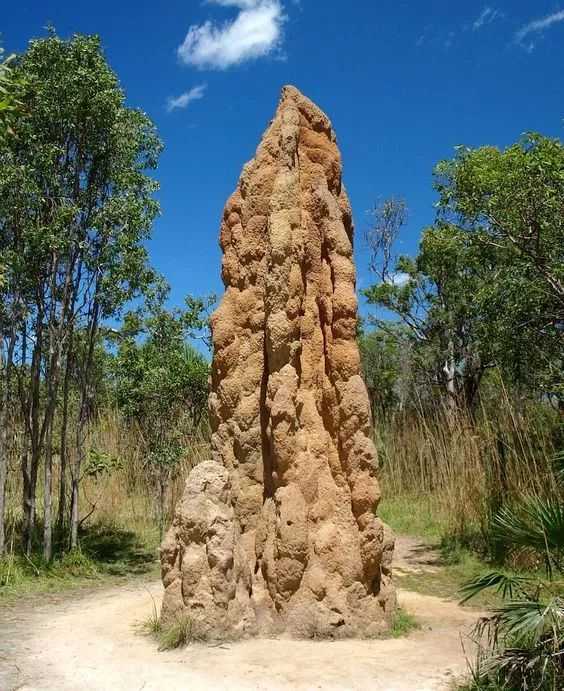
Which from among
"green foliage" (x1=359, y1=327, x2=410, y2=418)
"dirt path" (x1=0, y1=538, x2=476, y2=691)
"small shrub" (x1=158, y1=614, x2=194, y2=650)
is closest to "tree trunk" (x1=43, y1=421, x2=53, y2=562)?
"dirt path" (x1=0, y1=538, x2=476, y2=691)

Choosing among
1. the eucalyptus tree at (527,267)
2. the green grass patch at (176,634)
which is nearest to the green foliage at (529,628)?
the green grass patch at (176,634)

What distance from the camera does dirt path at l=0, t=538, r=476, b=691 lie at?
4.76 m

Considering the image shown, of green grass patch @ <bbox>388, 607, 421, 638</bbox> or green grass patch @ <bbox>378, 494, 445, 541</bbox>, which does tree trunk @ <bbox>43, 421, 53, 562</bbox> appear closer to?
green grass patch @ <bbox>388, 607, 421, 638</bbox>

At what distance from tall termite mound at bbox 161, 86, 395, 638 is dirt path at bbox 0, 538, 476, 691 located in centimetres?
30

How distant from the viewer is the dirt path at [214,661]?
476 centimetres

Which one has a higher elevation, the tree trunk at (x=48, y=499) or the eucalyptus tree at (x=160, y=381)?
the eucalyptus tree at (x=160, y=381)

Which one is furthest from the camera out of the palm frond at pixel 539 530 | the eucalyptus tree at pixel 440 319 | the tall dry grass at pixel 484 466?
the eucalyptus tree at pixel 440 319

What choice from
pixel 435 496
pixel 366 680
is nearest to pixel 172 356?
pixel 435 496

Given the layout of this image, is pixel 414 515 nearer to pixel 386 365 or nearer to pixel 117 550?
pixel 117 550

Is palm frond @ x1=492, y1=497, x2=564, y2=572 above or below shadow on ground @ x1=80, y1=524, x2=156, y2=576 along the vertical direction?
above

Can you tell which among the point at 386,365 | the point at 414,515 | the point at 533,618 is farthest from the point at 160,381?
the point at 386,365

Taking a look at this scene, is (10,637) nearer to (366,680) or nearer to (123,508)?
(366,680)

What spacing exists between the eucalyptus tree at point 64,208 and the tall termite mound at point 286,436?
2.69 m

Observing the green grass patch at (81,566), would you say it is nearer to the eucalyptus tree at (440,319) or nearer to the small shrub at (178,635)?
the small shrub at (178,635)
